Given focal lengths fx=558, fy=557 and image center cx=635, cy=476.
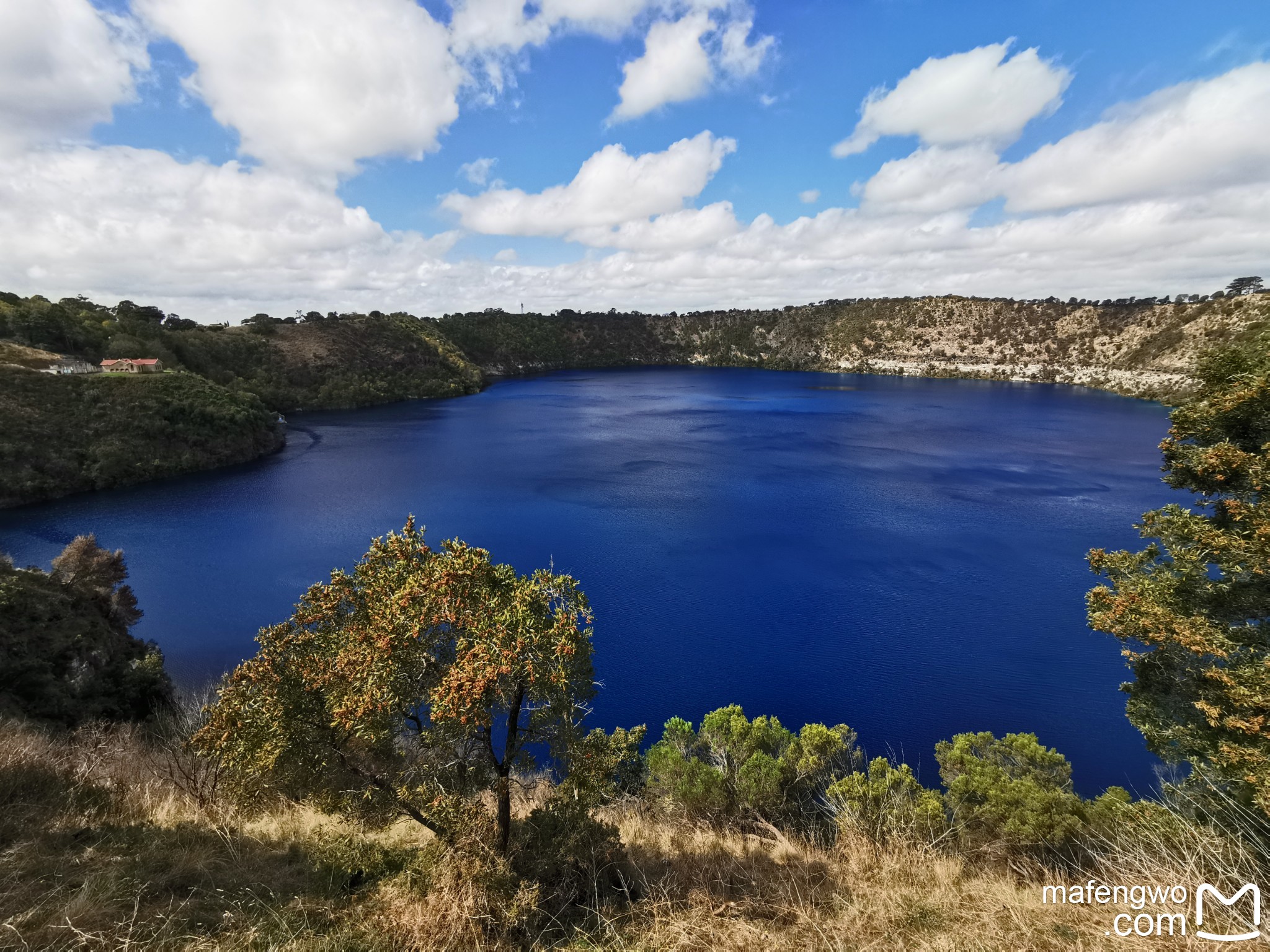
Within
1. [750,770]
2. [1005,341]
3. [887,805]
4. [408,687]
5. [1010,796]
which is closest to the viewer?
[408,687]

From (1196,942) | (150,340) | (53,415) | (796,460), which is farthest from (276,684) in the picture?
(150,340)

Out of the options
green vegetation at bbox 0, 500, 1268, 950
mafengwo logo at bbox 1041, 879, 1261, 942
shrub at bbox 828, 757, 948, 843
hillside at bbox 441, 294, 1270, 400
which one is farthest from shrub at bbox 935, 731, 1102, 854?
hillside at bbox 441, 294, 1270, 400

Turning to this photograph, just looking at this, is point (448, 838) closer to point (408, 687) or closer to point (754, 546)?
point (408, 687)

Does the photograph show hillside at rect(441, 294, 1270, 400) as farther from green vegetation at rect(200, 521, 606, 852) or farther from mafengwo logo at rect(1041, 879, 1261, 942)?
green vegetation at rect(200, 521, 606, 852)

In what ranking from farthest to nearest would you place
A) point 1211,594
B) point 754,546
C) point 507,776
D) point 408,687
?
1. point 754,546
2. point 1211,594
3. point 507,776
4. point 408,687

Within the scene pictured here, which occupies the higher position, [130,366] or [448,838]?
[130,366]

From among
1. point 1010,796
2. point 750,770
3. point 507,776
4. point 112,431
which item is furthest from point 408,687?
point 112,431

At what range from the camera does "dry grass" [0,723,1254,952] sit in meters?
6.43

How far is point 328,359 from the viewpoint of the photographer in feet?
400

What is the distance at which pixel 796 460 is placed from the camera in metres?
69.1

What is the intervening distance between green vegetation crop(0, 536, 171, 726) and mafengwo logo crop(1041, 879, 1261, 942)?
2670 centimetres

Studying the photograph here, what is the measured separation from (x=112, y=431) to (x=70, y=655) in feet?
176

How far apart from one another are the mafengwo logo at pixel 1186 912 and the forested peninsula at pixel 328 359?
36.8 ft

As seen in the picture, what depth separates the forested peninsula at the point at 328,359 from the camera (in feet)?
193
